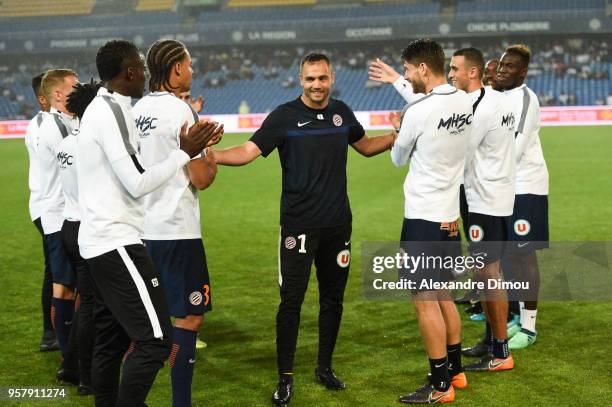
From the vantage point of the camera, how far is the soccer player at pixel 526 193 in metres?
6.05

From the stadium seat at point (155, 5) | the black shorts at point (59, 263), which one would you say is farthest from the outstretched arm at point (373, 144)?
the stadium seat at point (155, 5)

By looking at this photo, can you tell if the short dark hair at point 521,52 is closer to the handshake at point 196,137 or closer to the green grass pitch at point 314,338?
the green grass pitch at point 314,338

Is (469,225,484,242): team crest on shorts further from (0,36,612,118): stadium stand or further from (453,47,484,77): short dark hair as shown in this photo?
(0,36,612,118): stadium stand

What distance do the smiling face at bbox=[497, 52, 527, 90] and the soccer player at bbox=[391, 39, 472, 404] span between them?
53.7 inches

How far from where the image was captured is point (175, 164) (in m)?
3.81

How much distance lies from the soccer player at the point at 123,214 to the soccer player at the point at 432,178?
1.54 meters

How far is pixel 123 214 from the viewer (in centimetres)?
381

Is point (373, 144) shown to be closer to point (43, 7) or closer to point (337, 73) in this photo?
point (337, 73)

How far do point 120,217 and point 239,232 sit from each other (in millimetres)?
7438

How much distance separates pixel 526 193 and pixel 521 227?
27cm

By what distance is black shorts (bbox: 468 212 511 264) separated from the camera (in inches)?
217

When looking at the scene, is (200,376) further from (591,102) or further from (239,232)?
(591,102)

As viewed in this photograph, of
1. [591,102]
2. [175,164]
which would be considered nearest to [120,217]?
[175,164]

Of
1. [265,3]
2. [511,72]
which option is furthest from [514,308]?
[265,3]
